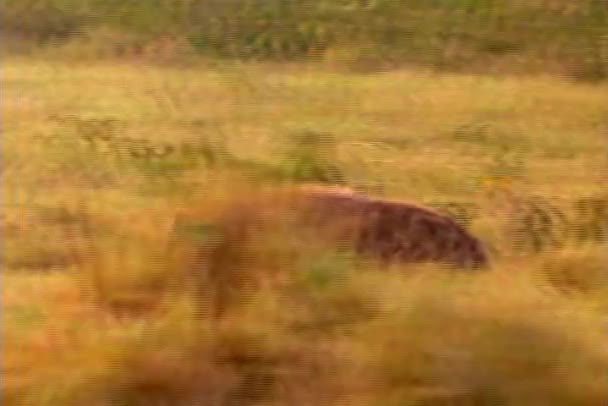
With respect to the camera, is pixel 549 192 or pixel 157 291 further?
pixel 549 192

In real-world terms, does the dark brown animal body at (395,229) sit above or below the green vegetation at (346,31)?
above

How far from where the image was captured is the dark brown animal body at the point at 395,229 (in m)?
4.11

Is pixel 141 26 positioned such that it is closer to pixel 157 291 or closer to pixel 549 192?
pixel 549 192

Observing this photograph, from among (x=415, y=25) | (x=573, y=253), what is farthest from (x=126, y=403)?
(x=415, y=25)

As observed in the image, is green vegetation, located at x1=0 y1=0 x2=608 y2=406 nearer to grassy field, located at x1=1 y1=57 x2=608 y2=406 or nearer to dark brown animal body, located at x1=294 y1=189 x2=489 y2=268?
grassy field, located at x1=1 y1=57 x2=608 y2=406

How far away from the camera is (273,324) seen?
12.1 ft

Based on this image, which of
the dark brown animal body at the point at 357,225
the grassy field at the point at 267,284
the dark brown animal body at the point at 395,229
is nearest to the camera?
the grassy field at the point at 267,284

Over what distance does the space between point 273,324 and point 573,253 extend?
1.52m

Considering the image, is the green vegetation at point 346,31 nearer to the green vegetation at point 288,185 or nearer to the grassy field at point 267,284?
the green vegetation at point 288,185

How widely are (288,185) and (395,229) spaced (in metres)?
0.39

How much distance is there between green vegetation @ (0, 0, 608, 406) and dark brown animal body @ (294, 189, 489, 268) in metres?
0.12

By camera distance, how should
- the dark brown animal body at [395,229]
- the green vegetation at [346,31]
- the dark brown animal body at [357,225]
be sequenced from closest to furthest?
the dark brown animal body at [357,225] → the dark brown animal body at [395,229] → the green vegetation at [346,31]

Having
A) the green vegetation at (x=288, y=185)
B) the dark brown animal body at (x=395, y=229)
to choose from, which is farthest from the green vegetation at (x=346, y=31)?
the dark brown animal body at (x=395, y=229)

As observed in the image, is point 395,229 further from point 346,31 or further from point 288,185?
point 346,31
